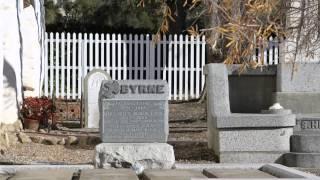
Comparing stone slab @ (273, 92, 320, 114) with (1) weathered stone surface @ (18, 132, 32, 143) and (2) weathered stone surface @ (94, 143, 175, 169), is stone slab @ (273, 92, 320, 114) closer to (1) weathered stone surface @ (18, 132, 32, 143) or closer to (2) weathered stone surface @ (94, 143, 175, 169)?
(2) weathered stone surface @ (94, 143, 175, 169)

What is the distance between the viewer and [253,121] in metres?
11.8

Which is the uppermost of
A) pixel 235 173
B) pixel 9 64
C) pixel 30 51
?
pixel 30 51

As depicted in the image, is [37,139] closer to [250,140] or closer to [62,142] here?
[62,142]

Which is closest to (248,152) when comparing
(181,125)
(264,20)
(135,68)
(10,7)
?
(264,20)

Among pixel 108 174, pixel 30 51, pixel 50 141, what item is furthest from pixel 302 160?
pixel 30 51

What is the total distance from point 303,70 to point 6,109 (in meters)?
5.82

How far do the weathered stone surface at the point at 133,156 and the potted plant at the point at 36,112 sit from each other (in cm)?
733

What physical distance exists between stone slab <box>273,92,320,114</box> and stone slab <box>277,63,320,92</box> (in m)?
0.10

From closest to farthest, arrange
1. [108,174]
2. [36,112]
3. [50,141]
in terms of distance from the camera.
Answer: [108,174] → [50,141] → [36,112]

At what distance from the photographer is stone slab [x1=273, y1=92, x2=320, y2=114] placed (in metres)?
13.3

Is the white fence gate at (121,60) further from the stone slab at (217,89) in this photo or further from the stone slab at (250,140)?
the stone slab at (250,140)

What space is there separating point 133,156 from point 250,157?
2.78m

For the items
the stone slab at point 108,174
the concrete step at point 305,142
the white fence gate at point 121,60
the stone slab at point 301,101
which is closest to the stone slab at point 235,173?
the stone slab at point 108,174

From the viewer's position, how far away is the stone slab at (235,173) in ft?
27.5
